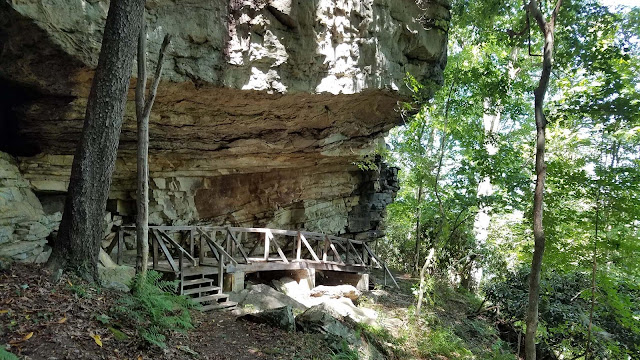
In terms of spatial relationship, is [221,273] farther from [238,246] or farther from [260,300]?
[238,246]

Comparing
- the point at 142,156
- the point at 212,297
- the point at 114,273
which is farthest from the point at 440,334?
the point at 142,156

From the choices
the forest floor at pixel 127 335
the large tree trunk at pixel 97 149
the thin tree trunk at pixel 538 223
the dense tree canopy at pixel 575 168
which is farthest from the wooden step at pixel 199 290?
the thin tree trunk at pixel 538 223

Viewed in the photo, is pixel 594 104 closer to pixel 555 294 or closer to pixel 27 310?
pixel 555 294

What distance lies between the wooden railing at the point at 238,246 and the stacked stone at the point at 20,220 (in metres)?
1.36

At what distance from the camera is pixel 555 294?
8.91 metres

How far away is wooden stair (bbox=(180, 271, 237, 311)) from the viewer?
7030 millimetres

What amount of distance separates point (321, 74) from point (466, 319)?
7.81 meters

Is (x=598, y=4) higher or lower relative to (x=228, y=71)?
higher

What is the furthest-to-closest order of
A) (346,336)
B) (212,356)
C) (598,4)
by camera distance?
1. (598,4)
2. (346,336)
3. (212,356)

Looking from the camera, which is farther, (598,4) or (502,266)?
(502,266)

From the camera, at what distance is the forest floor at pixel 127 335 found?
3.33 metres

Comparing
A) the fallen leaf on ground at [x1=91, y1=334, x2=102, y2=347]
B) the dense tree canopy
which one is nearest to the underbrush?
the dense tree canopy

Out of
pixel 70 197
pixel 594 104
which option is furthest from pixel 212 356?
pixel 594 104

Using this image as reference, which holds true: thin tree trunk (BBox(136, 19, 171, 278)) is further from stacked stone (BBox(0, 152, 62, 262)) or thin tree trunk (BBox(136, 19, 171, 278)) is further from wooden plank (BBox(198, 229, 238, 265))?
wooden plank (BBox(198, 229, 238, 265))
